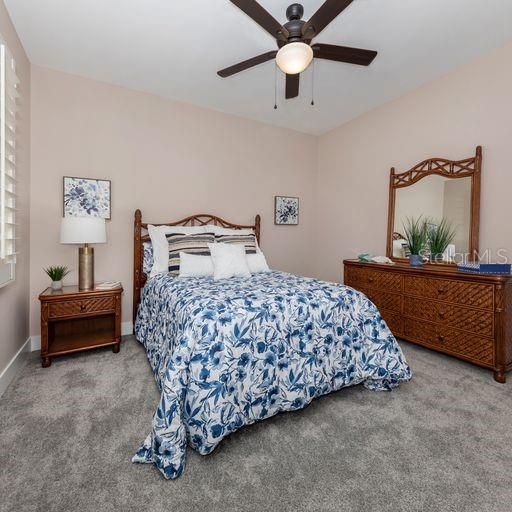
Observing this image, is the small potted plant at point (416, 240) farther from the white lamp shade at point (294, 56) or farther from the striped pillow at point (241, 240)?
the white lamp shade at point (294, 56)

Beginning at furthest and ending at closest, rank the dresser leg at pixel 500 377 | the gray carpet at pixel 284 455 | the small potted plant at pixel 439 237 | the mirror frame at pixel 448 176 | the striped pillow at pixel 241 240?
the striped pillow at pixel 241 240 → the small potted plant at pixel 439 237 → the mirror frame at pixel 448 176 → the dresser leg at pixel 500 377 → the gray carpet at pixel 284 455

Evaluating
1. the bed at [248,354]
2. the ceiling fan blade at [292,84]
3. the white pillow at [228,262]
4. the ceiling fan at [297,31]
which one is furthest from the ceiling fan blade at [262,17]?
the white pillow at [228,262]

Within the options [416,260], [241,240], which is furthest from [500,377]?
[241,240]

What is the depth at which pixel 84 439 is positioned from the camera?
1.57 meters

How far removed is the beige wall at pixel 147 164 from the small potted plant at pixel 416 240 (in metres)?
1.62

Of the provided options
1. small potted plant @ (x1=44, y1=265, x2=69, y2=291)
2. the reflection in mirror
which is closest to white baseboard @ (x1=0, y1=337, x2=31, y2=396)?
small potted plant @ (x1=44, y1=265, x2=69, y2=291)

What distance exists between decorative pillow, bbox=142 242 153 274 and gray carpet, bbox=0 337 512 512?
1262 mm

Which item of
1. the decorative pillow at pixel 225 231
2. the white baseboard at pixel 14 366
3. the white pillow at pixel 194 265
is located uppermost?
the decorative pillow at pixel 225 231

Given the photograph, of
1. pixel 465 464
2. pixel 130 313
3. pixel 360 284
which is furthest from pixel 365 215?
→ pixel 130 313

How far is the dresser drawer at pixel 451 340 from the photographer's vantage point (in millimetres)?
2271

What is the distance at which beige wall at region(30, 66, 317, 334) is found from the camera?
2.84 m

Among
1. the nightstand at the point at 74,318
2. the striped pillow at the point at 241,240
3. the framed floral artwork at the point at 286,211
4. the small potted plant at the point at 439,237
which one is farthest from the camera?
the framed floral artwork at the point at 286,211

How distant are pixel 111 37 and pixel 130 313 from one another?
2.61m

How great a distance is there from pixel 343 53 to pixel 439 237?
1.98 meters
